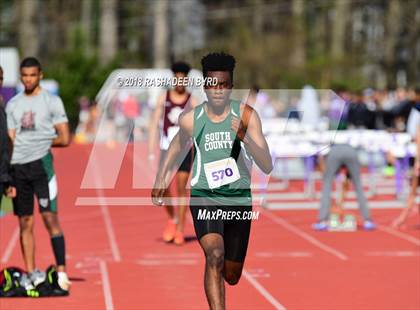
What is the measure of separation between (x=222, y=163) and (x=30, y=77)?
3.13 metres

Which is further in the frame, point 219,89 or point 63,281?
point 63,281

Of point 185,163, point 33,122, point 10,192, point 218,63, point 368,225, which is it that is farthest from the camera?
point 368,225

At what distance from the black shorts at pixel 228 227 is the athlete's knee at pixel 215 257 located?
0.55 feet

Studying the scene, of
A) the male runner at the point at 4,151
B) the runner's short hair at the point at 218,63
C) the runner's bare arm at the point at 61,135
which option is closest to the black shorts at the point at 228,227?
the runner's short hair at the point at 218,63

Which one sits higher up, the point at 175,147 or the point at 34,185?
the point at 175,147

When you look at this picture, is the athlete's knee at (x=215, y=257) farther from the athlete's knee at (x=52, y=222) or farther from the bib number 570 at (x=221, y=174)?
the athlete's knee at (x=52, y=222)

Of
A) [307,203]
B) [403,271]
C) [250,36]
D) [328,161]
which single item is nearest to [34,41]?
[250,36]

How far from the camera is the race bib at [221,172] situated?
8227 millimetres

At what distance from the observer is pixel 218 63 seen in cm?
830

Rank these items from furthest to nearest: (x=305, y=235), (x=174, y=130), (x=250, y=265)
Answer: (x=305, y=235)
(x=174, y=130)
(x=250, y=265)

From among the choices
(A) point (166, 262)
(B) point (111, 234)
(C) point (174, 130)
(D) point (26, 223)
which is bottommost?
(B) point (111, 234)

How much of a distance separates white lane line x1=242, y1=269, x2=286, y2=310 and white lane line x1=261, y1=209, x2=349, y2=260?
1850mm

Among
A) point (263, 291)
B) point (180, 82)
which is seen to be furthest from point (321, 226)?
point (263, 291)

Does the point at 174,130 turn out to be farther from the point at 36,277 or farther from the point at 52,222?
the point at 36,277
